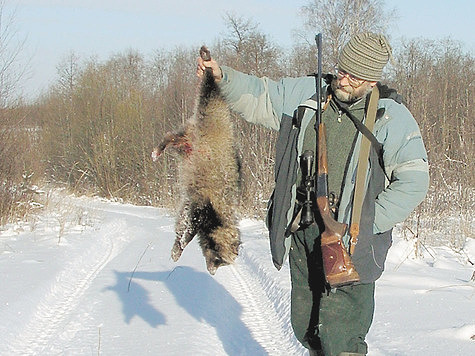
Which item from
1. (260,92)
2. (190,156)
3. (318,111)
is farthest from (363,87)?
(190,156)

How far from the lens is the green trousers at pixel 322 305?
8.75ft

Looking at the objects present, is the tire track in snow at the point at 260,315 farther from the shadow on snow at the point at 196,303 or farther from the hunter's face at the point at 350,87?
the hunter's face at the point at 350,87

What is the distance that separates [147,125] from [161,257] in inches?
125

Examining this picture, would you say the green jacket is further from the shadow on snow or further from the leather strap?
the shadow on snow

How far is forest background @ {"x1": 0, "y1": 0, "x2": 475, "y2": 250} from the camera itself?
4.30 m

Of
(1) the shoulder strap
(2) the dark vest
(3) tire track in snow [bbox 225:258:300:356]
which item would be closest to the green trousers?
(2) the dark vest

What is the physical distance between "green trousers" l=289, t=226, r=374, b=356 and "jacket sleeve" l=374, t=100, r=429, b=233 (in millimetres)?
375

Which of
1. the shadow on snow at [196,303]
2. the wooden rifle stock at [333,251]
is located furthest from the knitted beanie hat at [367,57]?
the shadow on snow at [196,303]

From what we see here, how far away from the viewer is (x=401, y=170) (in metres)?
2.51

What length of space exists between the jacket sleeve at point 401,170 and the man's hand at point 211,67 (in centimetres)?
84

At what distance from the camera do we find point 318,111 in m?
2.60

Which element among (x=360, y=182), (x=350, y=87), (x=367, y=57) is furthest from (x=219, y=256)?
(x=367, y=57)

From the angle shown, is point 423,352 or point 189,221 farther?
point 423,352

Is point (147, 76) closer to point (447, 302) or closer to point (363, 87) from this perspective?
point (363, 87)
